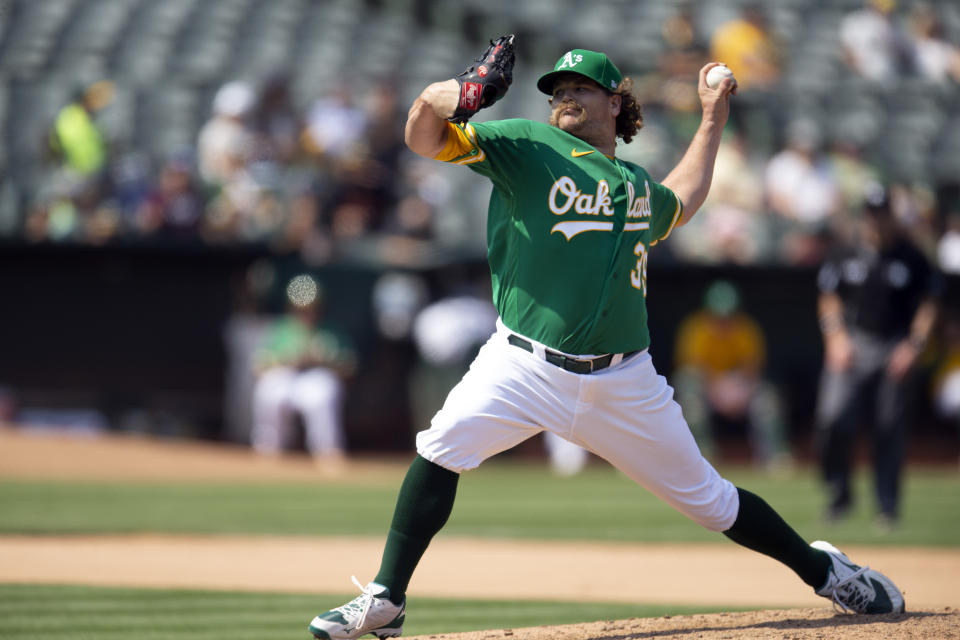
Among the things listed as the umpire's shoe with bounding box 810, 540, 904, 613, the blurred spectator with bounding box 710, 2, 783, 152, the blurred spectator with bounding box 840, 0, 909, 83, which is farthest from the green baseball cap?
the blurred spectator with bounding box 840, 0, 909, 83

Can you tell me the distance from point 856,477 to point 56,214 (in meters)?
7.78

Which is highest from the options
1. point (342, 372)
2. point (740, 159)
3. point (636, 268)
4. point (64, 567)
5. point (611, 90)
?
point (740, 159)

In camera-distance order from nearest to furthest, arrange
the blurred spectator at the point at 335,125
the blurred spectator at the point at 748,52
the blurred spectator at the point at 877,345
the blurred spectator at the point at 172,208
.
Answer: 1. the blurred spectator at the point at 877,345
2. the blurred spectator at the point at 172,208
3. the blurred spectator at the point at 335,125
4. the blurred spectator at the point at 748,52

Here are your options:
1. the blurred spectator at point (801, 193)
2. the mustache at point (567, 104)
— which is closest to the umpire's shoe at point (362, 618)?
the mustache at point (567, 104)

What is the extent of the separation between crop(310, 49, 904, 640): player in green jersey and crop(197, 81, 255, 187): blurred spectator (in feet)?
28.6

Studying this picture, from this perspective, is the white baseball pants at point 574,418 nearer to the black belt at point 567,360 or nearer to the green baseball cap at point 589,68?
the black belt at point 567,360

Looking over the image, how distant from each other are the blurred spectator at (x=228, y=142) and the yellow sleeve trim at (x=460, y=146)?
8.78 metres

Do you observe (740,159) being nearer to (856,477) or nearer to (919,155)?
(919,155)

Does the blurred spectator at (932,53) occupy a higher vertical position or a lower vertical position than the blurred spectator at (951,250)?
higher

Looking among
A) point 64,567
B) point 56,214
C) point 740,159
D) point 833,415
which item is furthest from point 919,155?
point 64,567

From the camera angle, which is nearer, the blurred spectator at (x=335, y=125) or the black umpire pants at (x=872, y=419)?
the black umpire pants at (x=872, y=419)

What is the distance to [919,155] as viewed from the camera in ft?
42.1

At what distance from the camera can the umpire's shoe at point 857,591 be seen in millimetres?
Answer: 4062

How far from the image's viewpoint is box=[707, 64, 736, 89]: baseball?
413 cm
